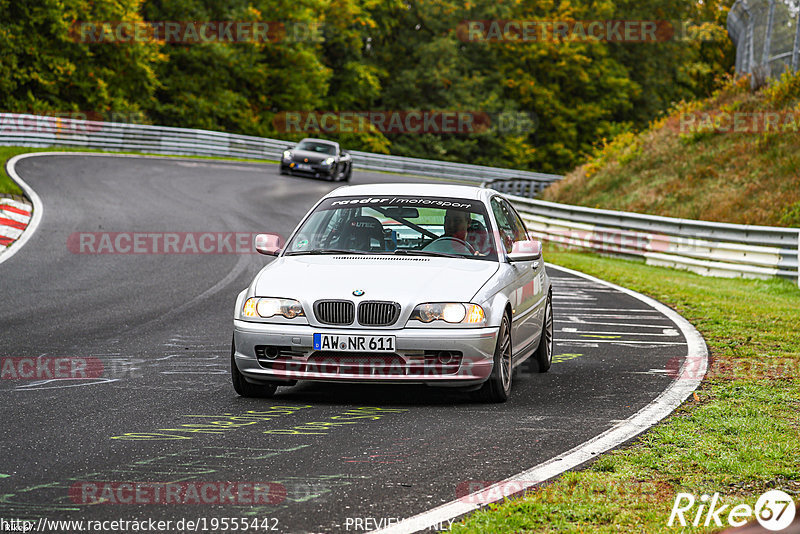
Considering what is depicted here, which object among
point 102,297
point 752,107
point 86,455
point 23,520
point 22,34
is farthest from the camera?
point 22,34

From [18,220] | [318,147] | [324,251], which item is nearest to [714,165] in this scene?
[318,147]

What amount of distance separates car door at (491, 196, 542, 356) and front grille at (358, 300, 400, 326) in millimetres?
1055

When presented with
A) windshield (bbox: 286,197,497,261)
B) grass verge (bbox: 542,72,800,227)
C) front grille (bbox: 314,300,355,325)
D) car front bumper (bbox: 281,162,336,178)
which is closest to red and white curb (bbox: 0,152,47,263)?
windshield (bbox: 286,197,497,261)

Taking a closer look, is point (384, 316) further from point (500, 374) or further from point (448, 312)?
Result: point (500, 374)

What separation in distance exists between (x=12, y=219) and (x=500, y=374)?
564 inches

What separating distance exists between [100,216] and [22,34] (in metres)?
26.2

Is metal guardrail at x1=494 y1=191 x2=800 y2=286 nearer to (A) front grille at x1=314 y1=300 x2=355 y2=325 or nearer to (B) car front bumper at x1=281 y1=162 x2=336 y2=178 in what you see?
(B) car front bumper at x1=281 y1=162 x2=336 y2=178

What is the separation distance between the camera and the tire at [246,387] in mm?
7398

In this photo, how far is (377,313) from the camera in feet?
23.2

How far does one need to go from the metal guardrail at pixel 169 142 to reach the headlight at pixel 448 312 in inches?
1212

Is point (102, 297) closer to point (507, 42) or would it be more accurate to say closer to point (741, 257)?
point (741, 257)

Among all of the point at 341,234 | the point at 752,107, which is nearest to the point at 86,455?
the point at 341,234

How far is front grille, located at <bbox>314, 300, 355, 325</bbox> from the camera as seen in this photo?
279 inches

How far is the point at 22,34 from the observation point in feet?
144
